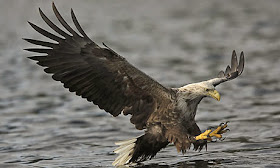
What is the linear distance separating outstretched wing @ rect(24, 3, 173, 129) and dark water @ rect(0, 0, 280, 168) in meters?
0.71

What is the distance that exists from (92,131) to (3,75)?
188 inches

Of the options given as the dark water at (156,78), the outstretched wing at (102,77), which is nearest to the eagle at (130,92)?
the outstretched wing at (102,77)

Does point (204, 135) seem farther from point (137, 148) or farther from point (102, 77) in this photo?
point (102, 77)

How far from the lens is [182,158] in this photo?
7.25 m

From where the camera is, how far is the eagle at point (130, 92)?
261 inches

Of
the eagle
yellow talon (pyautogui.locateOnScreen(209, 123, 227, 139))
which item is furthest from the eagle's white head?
yellow talon (pyautogui.locateOnScreen(209, 123, 227, 139))

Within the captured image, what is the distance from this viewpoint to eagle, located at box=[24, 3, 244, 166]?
Result: 6625mm

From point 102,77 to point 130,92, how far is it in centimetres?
35

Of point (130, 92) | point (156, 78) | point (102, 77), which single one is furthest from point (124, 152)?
point (156, 78)

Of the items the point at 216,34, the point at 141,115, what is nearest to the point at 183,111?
the point at 141,115

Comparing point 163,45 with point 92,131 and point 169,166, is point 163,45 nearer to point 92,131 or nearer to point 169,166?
point 92,131

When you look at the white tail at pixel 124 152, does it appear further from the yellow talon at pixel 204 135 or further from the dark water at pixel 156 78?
the yellow talon at pixel 204 135

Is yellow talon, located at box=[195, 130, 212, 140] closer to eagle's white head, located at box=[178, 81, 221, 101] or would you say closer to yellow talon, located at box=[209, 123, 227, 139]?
yellow talon, located at box=[209, 123, 227, 139]

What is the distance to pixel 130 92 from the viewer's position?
6.82 metres
